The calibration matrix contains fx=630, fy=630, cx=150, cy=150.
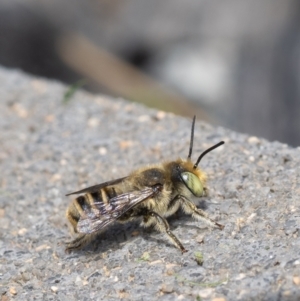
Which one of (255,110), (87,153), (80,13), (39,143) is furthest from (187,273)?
(80,13)

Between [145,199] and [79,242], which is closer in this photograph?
[145,199]

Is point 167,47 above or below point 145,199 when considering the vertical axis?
above

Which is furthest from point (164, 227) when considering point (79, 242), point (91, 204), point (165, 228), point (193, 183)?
point (79, 242)

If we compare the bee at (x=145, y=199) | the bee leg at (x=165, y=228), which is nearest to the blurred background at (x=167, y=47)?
the bee at (x=145, y=199)

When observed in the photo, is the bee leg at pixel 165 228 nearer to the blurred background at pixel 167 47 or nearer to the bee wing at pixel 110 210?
the bee wing at pixel 110 210

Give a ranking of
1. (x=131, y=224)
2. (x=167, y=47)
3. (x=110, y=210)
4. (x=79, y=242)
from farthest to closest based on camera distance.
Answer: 1. (x=167, y=47)
2. (x=131, y=224)
3. (x=79, y=242)
4. (x=110, y=210)

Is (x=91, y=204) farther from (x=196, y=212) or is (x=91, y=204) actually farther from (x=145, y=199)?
(x=196, y=212)

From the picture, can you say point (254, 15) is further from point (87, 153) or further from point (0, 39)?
point (87, 153)
